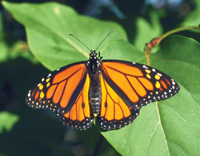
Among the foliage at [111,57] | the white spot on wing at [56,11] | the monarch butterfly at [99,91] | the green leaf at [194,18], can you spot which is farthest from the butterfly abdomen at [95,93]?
the green leaf at [194,18]

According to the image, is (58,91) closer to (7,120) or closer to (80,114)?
(80,114)

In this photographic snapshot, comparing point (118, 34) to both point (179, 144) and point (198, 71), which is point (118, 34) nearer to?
point (198, 71)

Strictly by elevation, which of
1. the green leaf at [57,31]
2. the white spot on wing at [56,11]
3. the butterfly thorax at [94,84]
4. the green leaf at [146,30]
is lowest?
the butterfly thorax at [94,84]

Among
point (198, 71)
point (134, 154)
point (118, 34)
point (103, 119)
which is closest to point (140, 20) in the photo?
point (118, 34)

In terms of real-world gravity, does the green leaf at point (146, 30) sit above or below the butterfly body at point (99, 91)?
above

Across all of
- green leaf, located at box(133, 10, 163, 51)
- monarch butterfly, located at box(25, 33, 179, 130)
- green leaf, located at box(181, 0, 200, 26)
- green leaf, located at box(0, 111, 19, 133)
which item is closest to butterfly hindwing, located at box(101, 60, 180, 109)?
monarch butterfly, located at box(25, 33, 179, 130)

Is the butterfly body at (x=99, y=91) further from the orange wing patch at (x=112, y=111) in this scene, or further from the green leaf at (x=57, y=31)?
the green leaf at (x=57, y=31)
